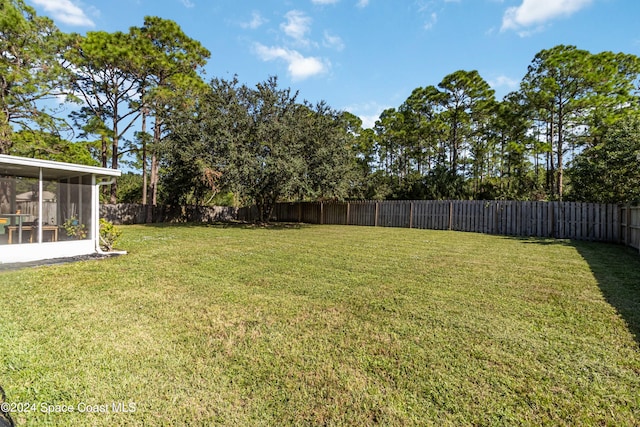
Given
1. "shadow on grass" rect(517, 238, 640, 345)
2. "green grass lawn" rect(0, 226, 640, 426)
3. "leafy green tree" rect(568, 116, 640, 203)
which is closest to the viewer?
"green grass lawn" rect(0, 226, 640, 426)

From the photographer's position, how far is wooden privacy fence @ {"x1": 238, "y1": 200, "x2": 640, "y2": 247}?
395 inches

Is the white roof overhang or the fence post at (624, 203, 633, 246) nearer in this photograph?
the white roof overhang

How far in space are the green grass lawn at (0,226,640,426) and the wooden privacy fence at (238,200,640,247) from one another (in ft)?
22.4

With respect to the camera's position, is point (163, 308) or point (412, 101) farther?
point (412, 101)

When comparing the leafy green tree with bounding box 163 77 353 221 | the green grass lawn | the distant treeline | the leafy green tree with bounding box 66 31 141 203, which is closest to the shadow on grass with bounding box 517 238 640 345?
the green grass lawn

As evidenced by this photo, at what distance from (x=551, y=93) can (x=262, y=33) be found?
1593 centimetres

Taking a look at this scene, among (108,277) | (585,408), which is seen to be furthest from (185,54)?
(585,408)

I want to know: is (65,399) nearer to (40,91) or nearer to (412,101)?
(40,91)

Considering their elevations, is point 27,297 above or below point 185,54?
below

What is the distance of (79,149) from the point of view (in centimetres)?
1752

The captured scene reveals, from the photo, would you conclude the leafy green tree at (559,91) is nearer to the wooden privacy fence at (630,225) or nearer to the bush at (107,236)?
the wooden privacy fence at (630,225)

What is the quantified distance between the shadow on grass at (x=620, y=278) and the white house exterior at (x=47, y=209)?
8.97 metres

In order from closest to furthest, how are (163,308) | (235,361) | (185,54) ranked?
1. (235,361)
2. (163,308)
3. (185,54)

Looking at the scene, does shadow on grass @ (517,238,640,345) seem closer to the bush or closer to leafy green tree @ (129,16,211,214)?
the bush
